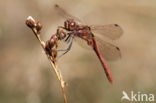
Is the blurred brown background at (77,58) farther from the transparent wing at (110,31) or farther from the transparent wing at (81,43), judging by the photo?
the transparent wing at (81,43)

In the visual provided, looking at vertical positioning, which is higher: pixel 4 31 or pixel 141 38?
pixel 4 31

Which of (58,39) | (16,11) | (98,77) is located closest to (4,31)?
(16,11)

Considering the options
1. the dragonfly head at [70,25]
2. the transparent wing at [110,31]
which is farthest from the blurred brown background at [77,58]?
the dragonfly head at [70,25]

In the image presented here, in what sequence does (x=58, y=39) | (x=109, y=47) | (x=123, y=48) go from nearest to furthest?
(x=58, y=39) < (x=109, y=47) < (x=123, y=48)

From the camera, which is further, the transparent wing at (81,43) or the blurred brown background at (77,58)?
the blurred brown background at (77,58)

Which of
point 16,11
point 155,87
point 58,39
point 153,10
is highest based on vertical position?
point 58,39

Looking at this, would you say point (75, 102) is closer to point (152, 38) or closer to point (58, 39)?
point (152, 38)

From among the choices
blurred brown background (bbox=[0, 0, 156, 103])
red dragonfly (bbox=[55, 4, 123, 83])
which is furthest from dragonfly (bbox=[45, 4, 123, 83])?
blurred brown background (bbox=[0, 0, 156, 103])
